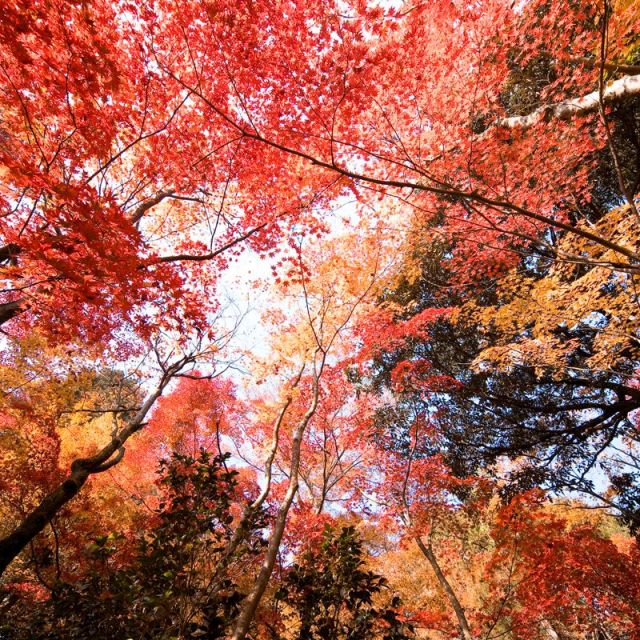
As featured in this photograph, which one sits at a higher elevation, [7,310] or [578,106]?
[578,106]

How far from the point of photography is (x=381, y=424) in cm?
1195

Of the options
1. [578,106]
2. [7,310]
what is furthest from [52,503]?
[578,106]

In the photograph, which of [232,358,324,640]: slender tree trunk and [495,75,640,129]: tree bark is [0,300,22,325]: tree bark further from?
[495,75,640,129]: tree bark

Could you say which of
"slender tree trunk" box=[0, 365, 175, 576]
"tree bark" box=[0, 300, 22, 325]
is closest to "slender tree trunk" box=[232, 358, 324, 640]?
"slender tree trunk" box=[0, 365, 175, 576]

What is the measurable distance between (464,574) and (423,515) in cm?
1017

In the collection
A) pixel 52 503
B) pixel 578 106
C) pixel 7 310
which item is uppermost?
pixel 578 106

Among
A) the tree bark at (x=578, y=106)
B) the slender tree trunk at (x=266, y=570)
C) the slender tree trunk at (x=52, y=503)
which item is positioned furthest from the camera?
the tree bark at (x=578, y=106)

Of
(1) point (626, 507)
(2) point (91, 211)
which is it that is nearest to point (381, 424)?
(1) point (626, 507)

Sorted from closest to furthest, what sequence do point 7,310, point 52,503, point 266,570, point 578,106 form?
1. point 266,570
2. point 7,310
3. point 52,503
4. point 578,106

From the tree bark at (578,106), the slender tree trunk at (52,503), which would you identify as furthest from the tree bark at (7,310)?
the tree bark at (578,106)

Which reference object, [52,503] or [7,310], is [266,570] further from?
[7,310]

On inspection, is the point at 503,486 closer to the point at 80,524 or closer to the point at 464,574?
the point at 464,574

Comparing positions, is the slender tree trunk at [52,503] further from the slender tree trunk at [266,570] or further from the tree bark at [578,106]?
the tree bark at [578,106]

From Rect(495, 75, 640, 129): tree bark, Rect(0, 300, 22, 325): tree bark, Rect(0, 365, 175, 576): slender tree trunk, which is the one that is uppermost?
Rect(495, 75, 640, 129): tree bark
